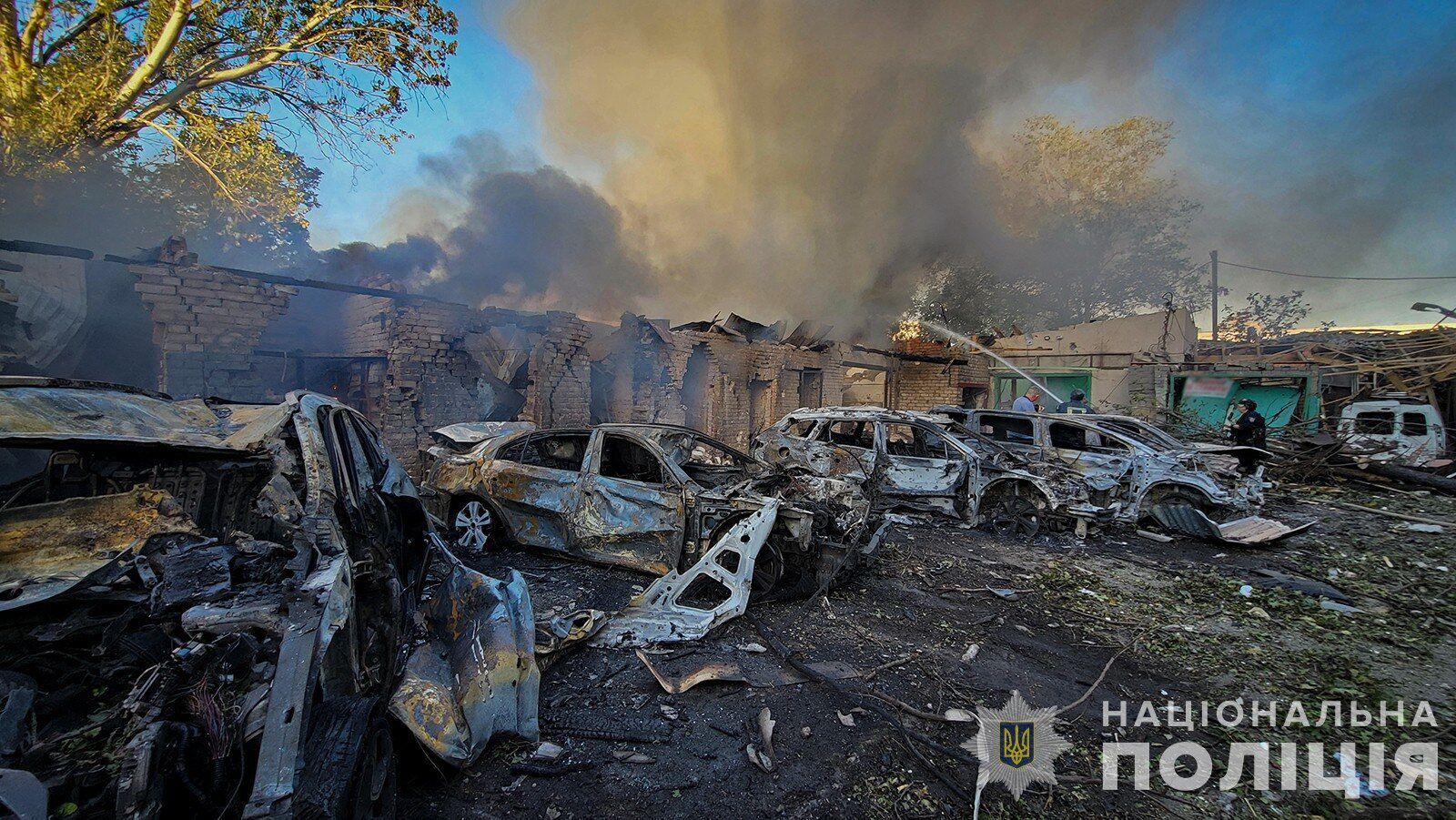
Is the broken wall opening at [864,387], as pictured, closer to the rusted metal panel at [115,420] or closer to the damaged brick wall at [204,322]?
the damaged brick wall at [204,322]

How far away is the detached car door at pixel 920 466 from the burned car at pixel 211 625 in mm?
5458

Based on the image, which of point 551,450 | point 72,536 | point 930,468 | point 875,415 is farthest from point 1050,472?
point 72,536

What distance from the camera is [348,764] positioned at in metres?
1.64

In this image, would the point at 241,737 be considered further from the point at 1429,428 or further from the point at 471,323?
the point at 1429,428

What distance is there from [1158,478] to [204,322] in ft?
37.3

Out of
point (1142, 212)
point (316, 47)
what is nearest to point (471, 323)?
point (316, 47)

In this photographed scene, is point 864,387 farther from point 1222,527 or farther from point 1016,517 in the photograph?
point 1222,527

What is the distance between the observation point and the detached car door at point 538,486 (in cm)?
492

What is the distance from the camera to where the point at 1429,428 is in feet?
33.9

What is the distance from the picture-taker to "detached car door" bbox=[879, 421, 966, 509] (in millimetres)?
6934

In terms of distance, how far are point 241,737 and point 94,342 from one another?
28.7ft

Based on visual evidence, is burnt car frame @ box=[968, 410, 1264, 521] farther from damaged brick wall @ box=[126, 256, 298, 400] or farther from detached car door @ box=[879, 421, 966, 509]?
damaged brick wall @ box=[126, 256, 298, 400]

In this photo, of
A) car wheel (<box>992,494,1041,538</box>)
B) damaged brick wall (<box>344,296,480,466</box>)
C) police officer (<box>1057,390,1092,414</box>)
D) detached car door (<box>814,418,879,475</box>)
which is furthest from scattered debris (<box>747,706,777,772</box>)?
police officer (<box>1057,390,1092,414</box>)

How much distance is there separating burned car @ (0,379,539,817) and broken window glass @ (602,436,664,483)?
2.06 metres
